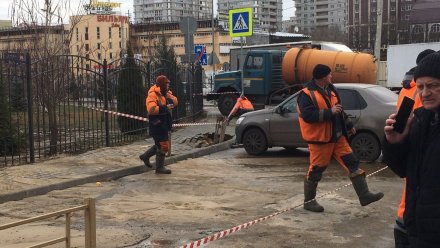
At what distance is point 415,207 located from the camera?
8.45 feet

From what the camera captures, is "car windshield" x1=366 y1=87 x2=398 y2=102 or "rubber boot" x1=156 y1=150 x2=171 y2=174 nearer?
"rubber boot" x1=156 y1=150 x2=171 y2=174

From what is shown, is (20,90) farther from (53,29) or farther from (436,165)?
(436,165)

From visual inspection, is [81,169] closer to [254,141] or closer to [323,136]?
[254,141]

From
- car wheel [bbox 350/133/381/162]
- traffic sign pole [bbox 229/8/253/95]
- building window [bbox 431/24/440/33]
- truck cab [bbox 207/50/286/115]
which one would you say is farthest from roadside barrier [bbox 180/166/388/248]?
building window [bbox 431/24/440/33]

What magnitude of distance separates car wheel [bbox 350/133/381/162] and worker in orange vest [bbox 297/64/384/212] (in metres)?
3.67

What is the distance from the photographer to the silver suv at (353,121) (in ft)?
32.8

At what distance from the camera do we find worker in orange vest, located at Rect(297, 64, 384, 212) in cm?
631

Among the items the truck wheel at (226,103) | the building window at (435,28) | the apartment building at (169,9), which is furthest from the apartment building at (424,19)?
the truck wheel at (226,103)

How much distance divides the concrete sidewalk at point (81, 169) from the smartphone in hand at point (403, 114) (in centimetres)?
603

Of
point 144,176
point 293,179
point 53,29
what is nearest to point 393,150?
point 293,179

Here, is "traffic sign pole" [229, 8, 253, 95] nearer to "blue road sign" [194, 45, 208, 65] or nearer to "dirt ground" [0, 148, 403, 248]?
"dirt ground" [0, 148, 403, 248]

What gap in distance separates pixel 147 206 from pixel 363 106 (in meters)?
5.19

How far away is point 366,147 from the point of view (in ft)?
33.1

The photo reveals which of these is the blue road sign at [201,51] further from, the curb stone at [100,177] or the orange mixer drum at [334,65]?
the curb stone at [100,177]
